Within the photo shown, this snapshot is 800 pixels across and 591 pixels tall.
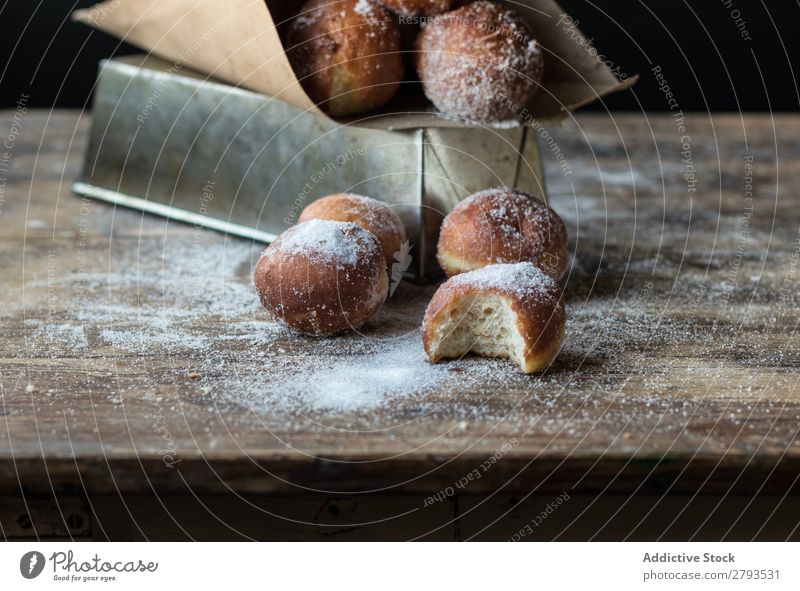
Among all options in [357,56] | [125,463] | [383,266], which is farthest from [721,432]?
[357,56]

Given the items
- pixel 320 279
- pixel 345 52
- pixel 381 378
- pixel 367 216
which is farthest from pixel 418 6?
pixel 381 378

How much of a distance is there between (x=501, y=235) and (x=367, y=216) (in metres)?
0.15

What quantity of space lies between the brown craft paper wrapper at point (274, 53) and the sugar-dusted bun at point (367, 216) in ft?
0.35

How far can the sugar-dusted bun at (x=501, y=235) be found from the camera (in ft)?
3.37

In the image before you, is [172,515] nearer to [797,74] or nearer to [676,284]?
[676,284]

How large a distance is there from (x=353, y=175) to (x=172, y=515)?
1.80 feet

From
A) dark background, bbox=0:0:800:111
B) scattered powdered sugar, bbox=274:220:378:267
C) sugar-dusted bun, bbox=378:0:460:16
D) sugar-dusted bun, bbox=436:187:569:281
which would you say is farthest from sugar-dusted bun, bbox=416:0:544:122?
dark background, bbox=0:0:800:111

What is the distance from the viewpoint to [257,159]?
50.3 inches

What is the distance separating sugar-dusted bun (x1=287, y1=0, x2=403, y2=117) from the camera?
1104mm

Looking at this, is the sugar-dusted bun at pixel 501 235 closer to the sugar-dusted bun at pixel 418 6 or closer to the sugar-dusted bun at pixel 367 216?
the sugar-dusted bun at pixel 367 216

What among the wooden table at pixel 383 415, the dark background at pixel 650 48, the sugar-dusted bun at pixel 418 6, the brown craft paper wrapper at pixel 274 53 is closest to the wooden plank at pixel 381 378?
the wooden table at pixel 383 415

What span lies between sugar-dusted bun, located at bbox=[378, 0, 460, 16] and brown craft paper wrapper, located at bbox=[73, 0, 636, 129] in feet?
0.36

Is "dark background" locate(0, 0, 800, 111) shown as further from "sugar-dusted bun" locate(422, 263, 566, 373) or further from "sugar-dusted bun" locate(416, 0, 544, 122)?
"sugar-dusted bun" locate(422, 263, 566, 373)

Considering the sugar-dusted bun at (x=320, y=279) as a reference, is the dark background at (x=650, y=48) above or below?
above
